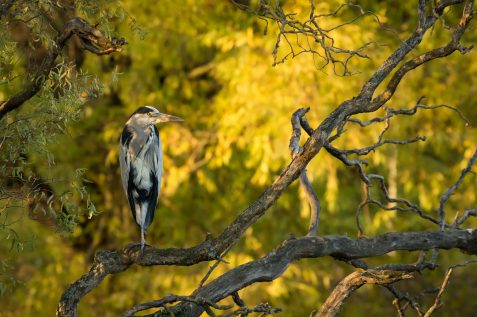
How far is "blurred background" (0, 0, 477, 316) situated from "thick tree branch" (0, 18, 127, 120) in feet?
12.9

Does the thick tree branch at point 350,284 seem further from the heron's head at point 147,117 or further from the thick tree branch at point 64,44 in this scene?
the heron's head at point 147,117

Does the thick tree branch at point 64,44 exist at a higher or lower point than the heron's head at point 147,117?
higher

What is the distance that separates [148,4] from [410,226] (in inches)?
142

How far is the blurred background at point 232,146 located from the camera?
8.64 meters

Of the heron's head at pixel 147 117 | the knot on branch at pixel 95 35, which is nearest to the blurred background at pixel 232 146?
the heron's head at pixel 147 117

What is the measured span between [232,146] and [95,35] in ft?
20.5

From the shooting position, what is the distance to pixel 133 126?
5.36 meters

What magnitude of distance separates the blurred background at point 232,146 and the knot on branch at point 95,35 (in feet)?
13.6

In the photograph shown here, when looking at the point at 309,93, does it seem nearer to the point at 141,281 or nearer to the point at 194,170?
the point at 194,170

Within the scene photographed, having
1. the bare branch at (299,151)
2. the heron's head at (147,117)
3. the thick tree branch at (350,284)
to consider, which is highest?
the bare branch at (299,151)

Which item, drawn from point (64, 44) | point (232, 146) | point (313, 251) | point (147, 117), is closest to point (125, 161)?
point (147, 117)

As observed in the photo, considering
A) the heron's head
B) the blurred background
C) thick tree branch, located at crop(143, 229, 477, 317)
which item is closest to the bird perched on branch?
the heron's head

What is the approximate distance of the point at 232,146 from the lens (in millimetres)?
9859

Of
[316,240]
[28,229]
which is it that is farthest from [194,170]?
[316,240]
